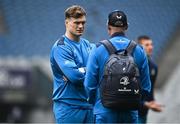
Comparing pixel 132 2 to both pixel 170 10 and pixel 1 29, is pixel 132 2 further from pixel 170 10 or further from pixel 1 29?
pixel 1 29

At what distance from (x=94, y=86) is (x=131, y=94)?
34 centimetres

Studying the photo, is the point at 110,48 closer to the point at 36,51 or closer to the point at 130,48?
the point at 130,48

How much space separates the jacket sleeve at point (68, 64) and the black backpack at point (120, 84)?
2.20 feet

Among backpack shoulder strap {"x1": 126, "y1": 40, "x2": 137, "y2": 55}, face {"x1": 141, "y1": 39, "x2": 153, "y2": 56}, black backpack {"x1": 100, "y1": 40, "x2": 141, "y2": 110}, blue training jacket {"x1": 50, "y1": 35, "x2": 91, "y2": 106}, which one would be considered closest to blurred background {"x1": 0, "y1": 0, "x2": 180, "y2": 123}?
face {"x1": 141, "y1": 39, "x2": 153, "y2": 56}

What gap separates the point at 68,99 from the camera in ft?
20.7

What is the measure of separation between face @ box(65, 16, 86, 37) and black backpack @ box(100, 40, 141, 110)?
0.82m

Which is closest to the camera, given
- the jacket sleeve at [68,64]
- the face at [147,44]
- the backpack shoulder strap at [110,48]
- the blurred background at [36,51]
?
the backpack shoulder strap at [110,48]

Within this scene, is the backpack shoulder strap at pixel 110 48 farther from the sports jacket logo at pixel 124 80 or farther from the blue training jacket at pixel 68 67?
the blue training jacket at pixel 68 67

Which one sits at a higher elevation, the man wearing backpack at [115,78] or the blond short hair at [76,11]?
the blond short hair at [76,11]

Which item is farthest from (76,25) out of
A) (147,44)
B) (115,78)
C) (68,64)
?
(147,44)

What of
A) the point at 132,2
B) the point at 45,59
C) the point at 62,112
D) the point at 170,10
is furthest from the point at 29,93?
the point at 62,112

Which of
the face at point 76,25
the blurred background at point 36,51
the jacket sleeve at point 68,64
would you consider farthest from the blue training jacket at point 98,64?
the blurred background at point 36,51

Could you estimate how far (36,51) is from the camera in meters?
15.4

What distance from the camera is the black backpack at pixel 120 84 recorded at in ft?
17.8
